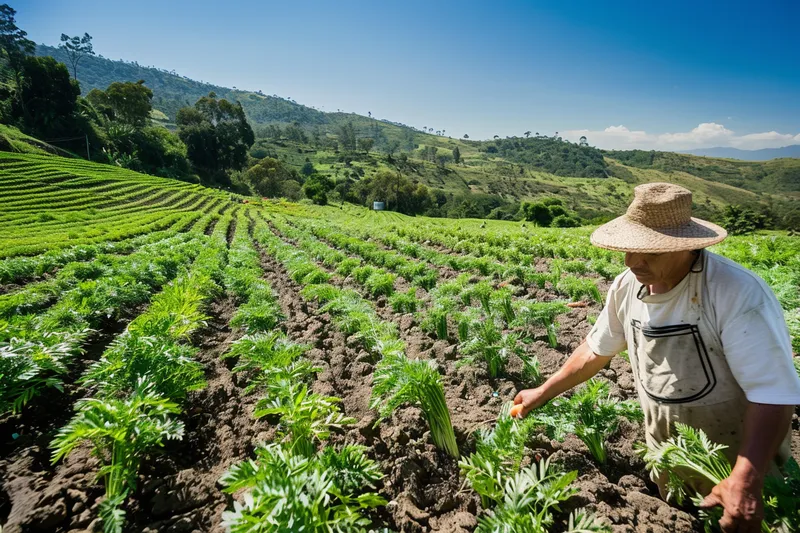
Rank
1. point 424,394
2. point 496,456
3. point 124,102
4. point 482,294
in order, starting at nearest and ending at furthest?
point 496,456 → point 424,394 → point 482,294 → point 124,102

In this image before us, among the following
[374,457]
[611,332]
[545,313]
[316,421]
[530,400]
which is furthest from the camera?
[545,313]

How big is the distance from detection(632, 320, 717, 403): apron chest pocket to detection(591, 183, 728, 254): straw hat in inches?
23.7

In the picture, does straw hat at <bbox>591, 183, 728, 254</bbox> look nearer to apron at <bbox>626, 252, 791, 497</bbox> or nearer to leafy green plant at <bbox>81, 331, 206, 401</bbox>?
apron at <bbox>626, 252, 791, 497</bbox>

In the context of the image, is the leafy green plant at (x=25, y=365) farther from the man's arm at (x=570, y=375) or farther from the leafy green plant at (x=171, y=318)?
the man's arm at (x=570, y=375)

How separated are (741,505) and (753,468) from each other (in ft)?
0.65

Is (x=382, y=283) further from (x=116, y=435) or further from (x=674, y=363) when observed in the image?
(x=674, y=363)

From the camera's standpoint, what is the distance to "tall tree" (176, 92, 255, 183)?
72.6 m

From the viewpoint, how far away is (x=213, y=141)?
74.4 m

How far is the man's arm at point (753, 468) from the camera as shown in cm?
175

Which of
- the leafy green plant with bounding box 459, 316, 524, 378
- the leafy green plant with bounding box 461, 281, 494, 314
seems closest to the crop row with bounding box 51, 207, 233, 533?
the leafy green plant with bounding box 459, 316, 524, 378

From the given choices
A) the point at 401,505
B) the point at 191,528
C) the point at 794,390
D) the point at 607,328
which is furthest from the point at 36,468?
the point at 794,390

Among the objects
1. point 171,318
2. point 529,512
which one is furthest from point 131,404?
point 529,512

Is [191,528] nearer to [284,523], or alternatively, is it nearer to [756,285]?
[284,523]

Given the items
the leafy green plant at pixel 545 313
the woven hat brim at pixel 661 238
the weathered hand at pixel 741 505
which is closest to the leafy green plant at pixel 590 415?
the weathered hand at pixel 741 505
